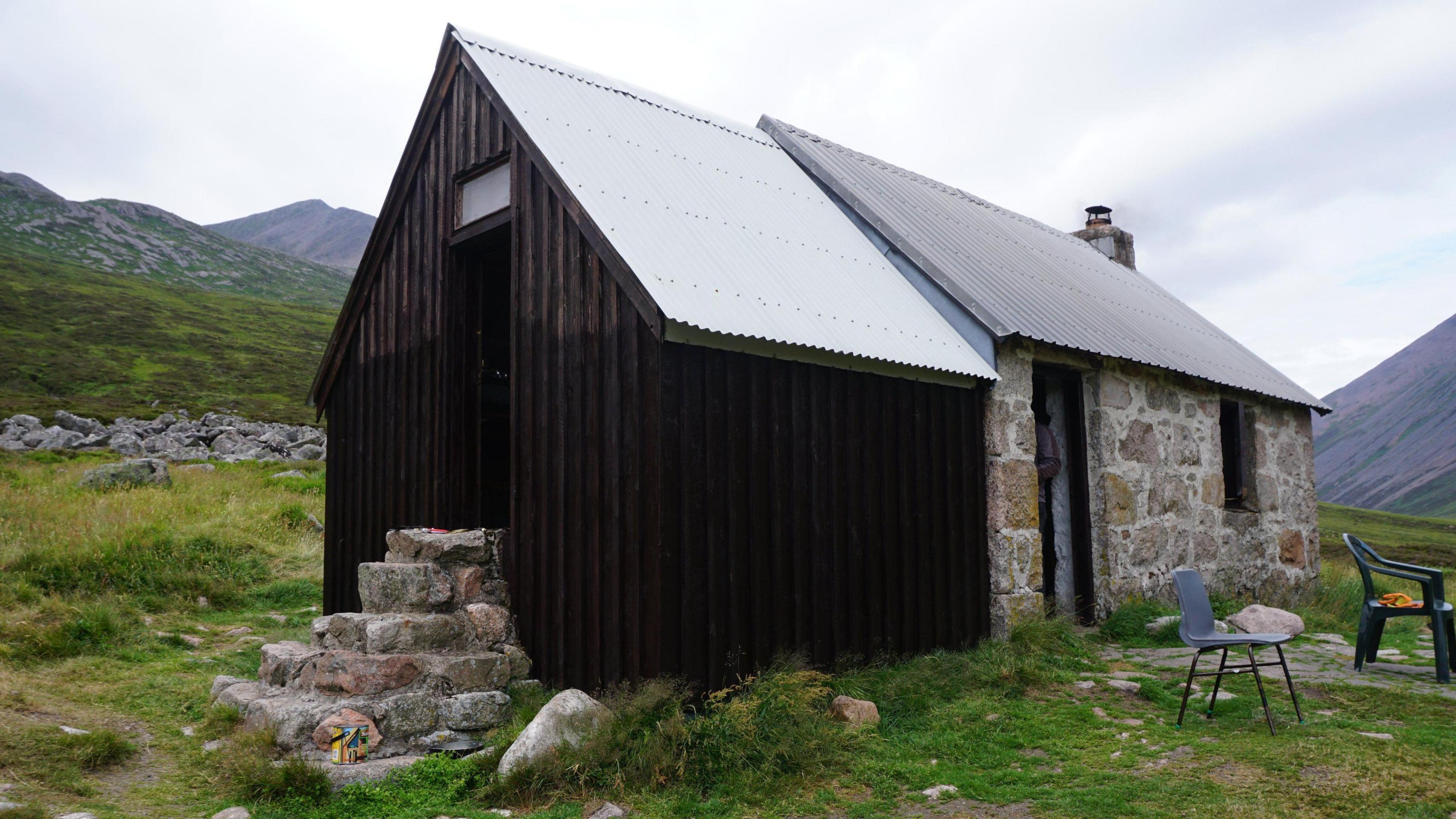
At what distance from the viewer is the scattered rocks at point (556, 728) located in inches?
190

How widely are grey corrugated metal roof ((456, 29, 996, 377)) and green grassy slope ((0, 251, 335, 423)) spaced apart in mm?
35816

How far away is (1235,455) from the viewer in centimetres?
1131

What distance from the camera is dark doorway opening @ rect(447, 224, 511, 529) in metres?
7.81

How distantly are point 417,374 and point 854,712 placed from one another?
458cm

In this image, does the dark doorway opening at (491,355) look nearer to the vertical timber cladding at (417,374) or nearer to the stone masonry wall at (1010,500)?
the vertical timber cladding at (417,374)

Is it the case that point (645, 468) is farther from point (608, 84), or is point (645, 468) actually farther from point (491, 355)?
point (608, 84)

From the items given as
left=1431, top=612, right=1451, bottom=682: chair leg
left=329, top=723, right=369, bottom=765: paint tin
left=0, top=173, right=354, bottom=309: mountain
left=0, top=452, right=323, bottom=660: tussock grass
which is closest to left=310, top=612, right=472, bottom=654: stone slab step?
left=329, top=723, right=369, bottom=765: paint tin

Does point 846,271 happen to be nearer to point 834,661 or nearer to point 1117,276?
point 834,661

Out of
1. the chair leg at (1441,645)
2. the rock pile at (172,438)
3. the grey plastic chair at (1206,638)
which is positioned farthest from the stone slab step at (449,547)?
the rock pile at (172,438)


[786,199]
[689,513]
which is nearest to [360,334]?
[786,199]

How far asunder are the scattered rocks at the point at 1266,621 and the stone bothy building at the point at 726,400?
0.88 meters

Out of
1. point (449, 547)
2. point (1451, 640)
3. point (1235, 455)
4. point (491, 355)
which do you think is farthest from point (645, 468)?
point (1235, 455)

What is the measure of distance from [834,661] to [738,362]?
213 centimetres

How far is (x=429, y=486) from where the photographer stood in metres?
7.62
